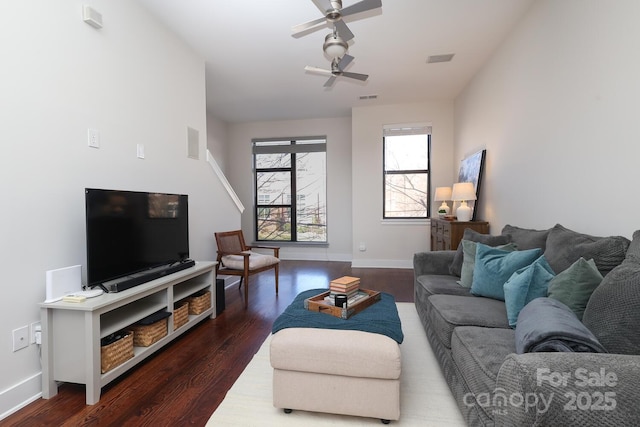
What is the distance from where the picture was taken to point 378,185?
5457 millimetres

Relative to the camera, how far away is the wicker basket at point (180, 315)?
246 centimetres

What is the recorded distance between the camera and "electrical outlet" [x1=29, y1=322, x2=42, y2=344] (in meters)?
1.76

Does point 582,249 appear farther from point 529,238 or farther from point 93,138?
point 93,138

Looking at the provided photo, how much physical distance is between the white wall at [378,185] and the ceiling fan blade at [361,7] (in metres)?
3.45

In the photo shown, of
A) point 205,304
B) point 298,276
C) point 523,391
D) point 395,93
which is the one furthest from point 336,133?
point 523,391

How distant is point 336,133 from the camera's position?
20.0 ft

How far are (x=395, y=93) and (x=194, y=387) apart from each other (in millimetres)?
4625

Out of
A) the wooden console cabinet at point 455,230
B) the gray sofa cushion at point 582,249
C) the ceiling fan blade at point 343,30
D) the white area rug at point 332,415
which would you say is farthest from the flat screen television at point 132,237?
the wooden console cabinet at point 455,230

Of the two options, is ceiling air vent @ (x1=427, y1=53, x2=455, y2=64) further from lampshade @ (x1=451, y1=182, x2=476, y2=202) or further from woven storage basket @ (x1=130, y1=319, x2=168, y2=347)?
woven storage basket @ (x1=130, y1=319, x2=168, y2=347)

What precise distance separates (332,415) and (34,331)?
1800 mm

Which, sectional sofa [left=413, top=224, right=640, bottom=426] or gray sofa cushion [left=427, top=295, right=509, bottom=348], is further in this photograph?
gray sofa cushion [left=427, top=295, right=509, bottom=348]

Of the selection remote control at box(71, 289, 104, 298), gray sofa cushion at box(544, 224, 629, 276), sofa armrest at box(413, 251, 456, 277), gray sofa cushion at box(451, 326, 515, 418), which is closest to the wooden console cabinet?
sofa armrest at box(413, 251, 456, 277)

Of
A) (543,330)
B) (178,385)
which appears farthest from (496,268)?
(178,385)

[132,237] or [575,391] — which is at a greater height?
[132,237]
